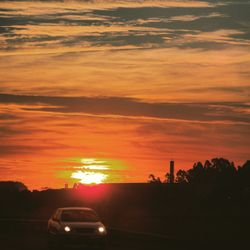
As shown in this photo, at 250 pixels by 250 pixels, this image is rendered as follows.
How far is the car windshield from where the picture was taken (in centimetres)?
3195

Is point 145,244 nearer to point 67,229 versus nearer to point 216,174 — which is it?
point 67,229

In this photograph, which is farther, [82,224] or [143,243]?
[143,243]

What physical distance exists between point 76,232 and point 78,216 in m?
1.52

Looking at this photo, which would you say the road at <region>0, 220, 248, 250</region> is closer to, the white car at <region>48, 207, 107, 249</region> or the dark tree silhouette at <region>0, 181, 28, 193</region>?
the white car at <region>48, 207, 107, 249</region>

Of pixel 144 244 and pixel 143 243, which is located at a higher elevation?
pixel 143 243

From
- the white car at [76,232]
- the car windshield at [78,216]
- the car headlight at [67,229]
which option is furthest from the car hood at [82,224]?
the car windshield at [78,216]

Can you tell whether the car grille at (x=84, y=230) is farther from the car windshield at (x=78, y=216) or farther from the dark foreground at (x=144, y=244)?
the dark foreground at (x=144, y=244)

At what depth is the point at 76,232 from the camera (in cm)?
3083

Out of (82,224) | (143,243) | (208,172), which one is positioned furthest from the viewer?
(208,172)

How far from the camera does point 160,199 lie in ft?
330

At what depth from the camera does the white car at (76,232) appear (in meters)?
30.7

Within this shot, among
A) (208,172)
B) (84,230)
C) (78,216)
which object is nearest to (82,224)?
(84,230)

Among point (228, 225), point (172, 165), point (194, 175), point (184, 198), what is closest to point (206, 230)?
point (228, 225)

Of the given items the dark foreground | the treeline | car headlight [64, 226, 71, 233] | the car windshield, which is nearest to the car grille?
car headlight [64, 226, 71, 233]
